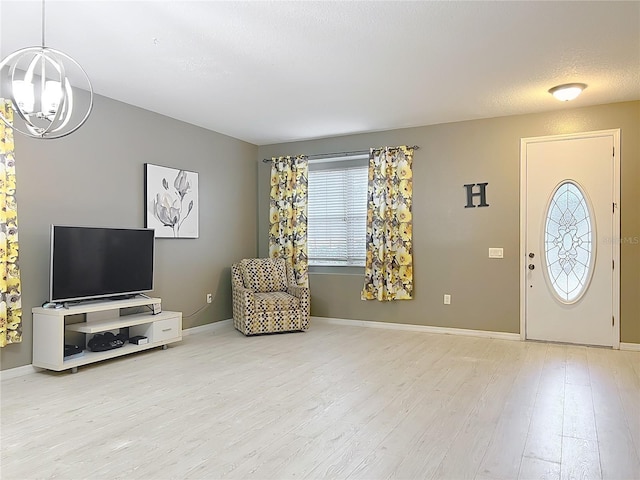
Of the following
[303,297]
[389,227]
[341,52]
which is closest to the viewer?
[341,52]

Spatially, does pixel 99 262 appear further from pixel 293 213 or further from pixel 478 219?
pixel 478 219

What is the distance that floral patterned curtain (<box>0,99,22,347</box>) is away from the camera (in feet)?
Answer: 12.2

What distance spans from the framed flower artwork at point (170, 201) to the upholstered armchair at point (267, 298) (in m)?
0.85

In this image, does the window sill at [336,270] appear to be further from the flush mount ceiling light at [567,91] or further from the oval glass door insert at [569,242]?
the flush mount ceiling light at [567,91]

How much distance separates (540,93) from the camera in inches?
179

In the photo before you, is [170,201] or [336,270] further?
[336,270]

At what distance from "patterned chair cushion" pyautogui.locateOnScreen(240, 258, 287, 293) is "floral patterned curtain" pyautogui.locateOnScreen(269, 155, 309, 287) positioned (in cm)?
28

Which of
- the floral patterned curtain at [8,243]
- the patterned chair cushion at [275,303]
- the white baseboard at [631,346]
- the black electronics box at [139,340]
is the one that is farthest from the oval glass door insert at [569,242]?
the floral patterned curtain at [8,243]

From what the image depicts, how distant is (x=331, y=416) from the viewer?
2.99 m

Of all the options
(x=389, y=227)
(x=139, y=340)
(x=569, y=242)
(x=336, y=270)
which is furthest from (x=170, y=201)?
(x=569, y=242)

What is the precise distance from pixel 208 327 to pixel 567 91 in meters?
4.78

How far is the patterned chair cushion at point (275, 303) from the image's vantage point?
5.61 m

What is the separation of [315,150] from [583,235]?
350cm

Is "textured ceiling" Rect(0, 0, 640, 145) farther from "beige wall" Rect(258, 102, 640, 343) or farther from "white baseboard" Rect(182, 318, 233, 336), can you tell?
"white baseboard" Rect(182, 318, 233, 336)
